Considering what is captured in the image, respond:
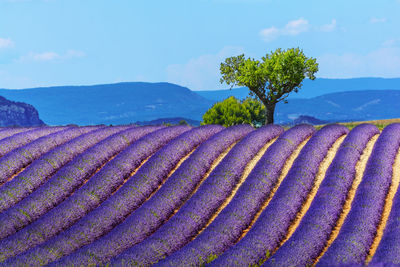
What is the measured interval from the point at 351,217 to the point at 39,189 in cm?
1161

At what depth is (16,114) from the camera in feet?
474

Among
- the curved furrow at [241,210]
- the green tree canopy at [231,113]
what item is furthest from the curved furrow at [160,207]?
the green tree canopy at [231,113]

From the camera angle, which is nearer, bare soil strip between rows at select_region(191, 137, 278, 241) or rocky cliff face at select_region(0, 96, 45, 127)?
bare soil strip between rows at select_region(191, 137, 278, 241)

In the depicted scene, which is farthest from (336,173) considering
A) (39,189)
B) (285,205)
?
(39,189)

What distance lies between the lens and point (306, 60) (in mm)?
39531

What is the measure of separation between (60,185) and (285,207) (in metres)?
8.88

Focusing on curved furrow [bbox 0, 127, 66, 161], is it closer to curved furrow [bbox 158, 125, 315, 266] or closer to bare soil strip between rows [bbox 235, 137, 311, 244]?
curved furrow [bbox 158, 125, 315, 266]

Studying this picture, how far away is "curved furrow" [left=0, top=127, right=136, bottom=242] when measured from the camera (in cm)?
1546

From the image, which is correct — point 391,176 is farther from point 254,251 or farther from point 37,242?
point 37,242

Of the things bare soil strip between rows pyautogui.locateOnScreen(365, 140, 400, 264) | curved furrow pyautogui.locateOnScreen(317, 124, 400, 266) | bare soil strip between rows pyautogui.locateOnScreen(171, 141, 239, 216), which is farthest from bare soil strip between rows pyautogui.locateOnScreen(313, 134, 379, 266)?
bare soil strip between rows pyautogui.locateOnScreen(171, 141, 239, 216)

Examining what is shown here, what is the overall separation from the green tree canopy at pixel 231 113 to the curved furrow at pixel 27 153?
29257 mm

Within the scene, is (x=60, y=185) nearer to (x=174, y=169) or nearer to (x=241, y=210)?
(x=174, y=169)

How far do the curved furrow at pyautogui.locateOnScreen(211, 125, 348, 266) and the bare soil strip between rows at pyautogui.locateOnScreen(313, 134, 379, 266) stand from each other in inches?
50.3

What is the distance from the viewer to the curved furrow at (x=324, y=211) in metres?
11.4
